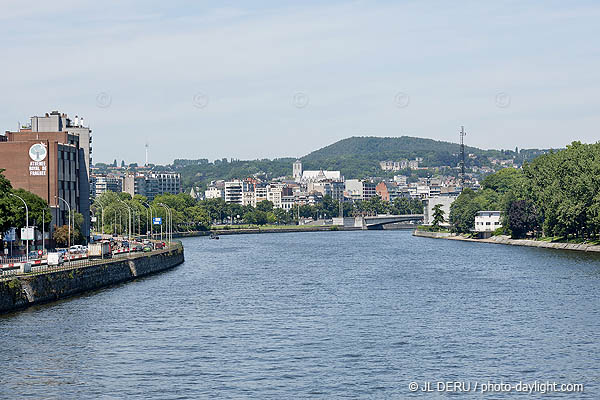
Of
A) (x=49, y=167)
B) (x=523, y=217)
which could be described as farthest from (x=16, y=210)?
(x=523, y=217)

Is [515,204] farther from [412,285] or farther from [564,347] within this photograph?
[564,347]

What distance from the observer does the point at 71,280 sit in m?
77.4

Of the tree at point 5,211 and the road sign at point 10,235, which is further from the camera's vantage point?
the road sign at point 10,235

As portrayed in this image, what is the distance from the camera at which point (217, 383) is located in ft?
143

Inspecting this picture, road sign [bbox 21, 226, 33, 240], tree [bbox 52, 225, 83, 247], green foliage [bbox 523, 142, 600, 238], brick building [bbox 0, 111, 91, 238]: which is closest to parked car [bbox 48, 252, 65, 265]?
road sign [bbox 21, 226, 33, 240]

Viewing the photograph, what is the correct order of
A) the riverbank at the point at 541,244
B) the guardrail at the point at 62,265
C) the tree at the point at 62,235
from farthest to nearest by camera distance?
the riverbank at the point at 541,244, the tree at the point at 62,235, the guardrail at the point at 62,265

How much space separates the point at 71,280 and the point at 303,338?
2946 cm

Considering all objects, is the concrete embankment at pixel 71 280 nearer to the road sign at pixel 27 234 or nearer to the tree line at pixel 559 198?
the road sign at pixel 27 234

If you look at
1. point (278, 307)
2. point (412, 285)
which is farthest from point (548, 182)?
point (278, 307)

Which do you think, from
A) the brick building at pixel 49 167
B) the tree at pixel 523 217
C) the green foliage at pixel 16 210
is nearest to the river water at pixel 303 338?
the green foliage at pixel 16 210

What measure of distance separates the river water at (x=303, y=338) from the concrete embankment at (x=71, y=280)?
1.32 metres

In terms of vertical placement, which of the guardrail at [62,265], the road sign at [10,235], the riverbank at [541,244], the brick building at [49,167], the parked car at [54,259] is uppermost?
the brick building at [49,167]

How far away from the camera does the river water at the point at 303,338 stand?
43750 millimetres

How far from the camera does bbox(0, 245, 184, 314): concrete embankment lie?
216 feet
